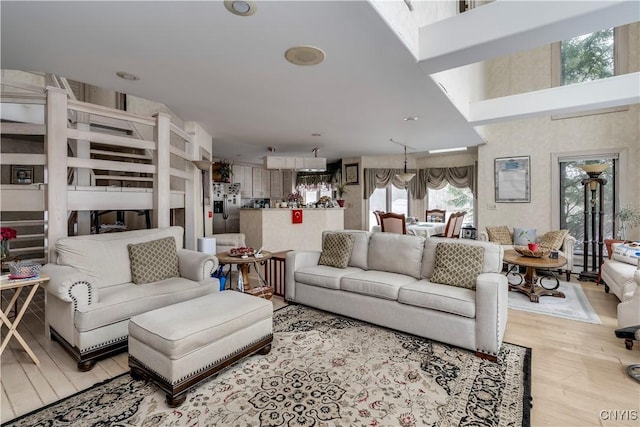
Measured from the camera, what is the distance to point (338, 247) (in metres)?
3.73

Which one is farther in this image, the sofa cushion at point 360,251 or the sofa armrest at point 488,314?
the sofa cushion at point 360,251

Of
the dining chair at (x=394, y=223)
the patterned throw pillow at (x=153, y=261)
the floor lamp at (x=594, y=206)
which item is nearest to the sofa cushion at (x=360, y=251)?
the patterned throw pillow at (x=153, y=261)

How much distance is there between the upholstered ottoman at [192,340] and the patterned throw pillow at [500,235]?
4.90 metres

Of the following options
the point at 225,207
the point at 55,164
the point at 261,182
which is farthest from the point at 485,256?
the point at 261,182

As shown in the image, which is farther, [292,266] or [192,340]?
[292,266]

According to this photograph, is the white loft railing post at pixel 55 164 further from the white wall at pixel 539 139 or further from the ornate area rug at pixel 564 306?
the white wall at pixel 539 139

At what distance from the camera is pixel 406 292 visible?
283cm

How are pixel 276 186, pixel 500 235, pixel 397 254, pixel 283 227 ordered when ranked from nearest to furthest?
pixel 397 254, pixel 500 235, pixel 283 227, pixel 276 186

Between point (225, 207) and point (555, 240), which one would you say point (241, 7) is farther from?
point (225, 207)

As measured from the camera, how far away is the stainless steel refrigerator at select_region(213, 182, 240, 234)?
826cm

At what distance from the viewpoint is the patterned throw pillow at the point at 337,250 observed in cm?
366

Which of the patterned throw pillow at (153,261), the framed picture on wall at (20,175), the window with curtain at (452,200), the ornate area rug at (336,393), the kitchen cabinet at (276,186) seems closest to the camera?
the ornate area rug at (336,393)

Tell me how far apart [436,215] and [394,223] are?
257 centimetres

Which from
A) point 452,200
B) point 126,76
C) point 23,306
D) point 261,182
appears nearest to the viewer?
point 23,306
